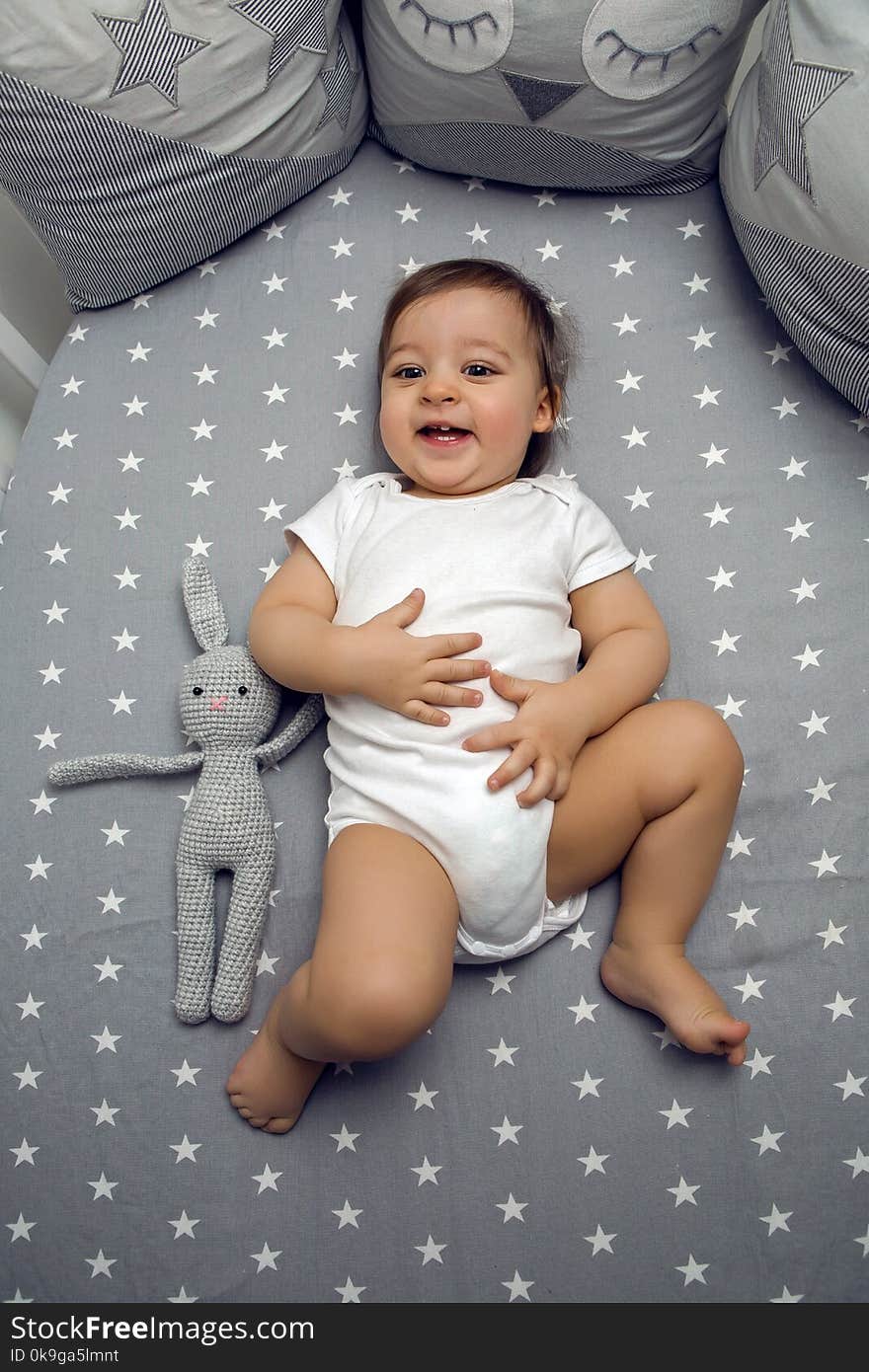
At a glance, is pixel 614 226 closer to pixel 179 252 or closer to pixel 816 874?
pixel 179 252

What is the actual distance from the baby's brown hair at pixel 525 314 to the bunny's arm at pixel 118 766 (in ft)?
1.52

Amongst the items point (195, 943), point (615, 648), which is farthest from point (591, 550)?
point (195, 943)

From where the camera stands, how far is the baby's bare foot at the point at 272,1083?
881 mm

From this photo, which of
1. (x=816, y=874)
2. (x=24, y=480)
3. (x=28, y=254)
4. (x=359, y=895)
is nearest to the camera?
(x=359, y=895)

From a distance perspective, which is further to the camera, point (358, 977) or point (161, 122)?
point (161, 122)

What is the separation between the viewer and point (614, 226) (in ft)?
3.97

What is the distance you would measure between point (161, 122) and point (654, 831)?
87 cm

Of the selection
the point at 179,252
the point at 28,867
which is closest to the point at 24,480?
the point at 179,252

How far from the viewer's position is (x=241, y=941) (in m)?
0.93

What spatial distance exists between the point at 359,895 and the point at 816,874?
43 cm

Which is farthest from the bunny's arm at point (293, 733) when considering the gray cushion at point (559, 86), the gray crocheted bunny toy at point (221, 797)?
the gray cushion at point (559, 86)

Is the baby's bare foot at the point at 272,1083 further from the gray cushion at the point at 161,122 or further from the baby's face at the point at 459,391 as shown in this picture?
the gray cushion at the point at 161,122

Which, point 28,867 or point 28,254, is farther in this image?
point 28,254

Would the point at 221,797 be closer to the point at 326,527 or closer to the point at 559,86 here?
the point at 326,527
